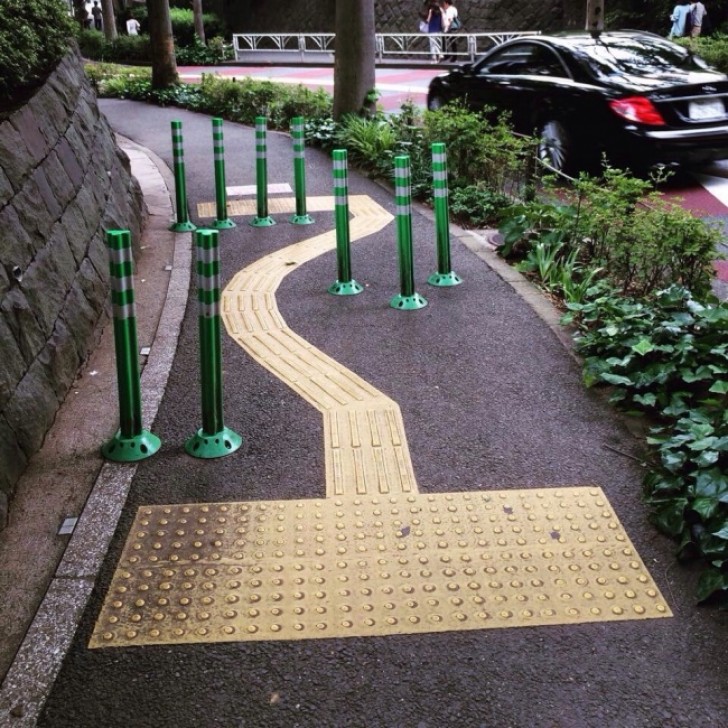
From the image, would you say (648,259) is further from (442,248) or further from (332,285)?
(332,285)

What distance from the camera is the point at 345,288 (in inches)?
285

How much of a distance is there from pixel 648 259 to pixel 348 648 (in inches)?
161

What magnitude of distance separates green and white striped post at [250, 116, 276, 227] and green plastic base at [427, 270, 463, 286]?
2.73 meters

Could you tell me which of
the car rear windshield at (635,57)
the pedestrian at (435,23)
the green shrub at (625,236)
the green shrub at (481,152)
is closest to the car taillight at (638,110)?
the car rear windshield at (635,57)

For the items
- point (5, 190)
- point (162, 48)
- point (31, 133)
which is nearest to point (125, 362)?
point (5, 190)

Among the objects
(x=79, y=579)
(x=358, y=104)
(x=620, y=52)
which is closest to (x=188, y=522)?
(x=79, y=579)

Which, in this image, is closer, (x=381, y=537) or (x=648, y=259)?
(x=381, y=537)

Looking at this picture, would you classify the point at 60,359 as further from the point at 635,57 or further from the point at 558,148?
the point at 635,57

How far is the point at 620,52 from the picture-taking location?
10781mm

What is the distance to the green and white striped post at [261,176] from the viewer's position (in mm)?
9102

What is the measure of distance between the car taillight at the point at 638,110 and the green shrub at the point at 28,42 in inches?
227

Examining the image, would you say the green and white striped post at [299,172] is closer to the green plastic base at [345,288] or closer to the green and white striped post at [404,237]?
the green plastic base at [345,288]

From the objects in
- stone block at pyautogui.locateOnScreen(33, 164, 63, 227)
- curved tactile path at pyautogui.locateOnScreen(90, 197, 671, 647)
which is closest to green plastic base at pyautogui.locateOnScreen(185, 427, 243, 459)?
curved tactile path at pyautogui.locateOnScreen(90, 197, 671, 647)

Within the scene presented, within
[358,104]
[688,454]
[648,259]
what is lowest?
[688,454]
